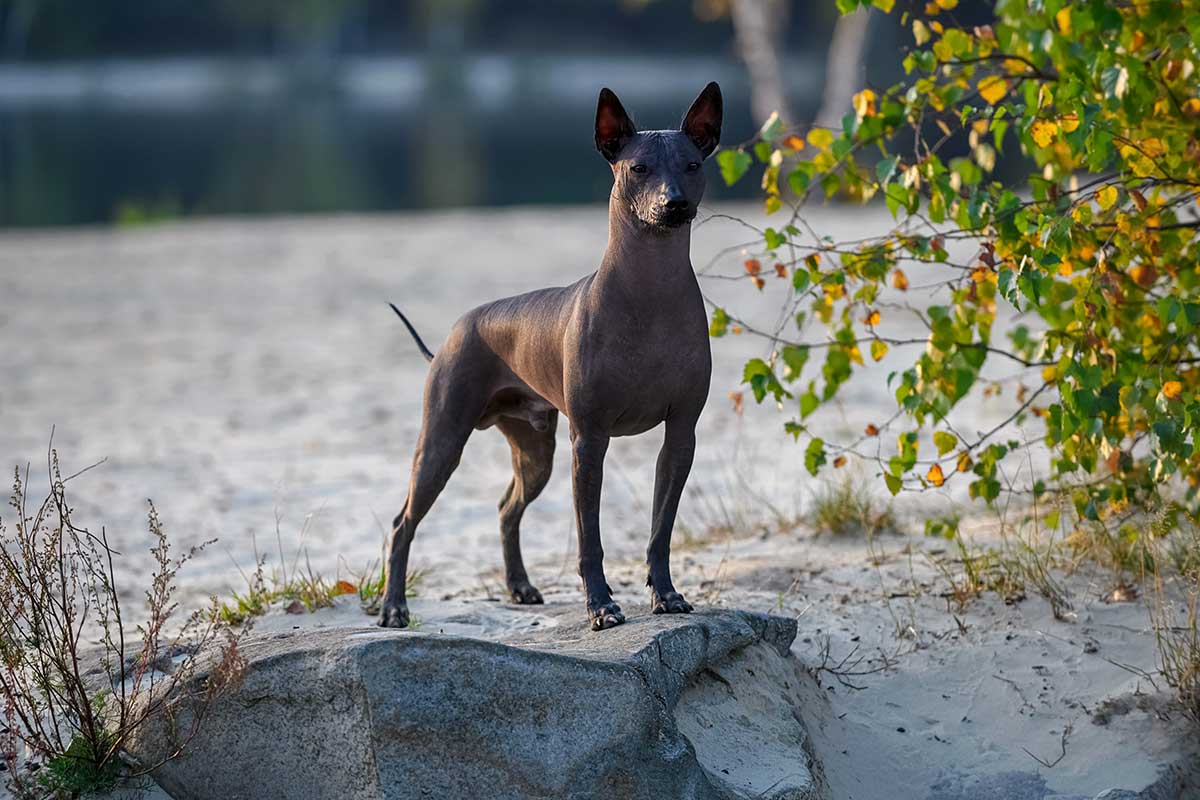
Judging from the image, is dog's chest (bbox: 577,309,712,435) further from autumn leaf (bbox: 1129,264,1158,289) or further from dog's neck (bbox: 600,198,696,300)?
autumn leaf (bbox: 1129,264,1158,289)

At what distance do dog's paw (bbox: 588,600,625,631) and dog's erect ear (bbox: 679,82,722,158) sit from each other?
51.7 inches

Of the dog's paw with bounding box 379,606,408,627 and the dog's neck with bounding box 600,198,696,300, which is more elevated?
the dog's neck with bounding box 600,198,696,300

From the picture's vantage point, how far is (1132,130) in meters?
4.95

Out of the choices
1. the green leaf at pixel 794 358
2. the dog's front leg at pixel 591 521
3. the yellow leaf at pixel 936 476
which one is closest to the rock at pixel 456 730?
the dog's front leg at pixel 591 521

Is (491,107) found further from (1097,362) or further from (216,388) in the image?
(1097,362)

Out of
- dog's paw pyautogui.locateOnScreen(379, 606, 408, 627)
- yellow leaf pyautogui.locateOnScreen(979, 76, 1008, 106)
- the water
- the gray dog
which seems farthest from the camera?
the water

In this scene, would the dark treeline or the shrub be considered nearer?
the shrub

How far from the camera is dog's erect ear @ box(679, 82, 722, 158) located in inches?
160

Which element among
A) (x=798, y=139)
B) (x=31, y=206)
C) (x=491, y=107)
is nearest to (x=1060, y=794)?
(x=798, y=139)

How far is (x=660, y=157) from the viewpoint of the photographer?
13.1 ft

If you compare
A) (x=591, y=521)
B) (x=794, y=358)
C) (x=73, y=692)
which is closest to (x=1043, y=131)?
(x=794, y=358)

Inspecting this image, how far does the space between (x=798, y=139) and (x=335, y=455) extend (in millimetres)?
3994

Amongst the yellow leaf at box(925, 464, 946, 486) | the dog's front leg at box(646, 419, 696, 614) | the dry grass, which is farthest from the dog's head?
the dry grass

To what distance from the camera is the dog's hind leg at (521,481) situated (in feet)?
16.3
